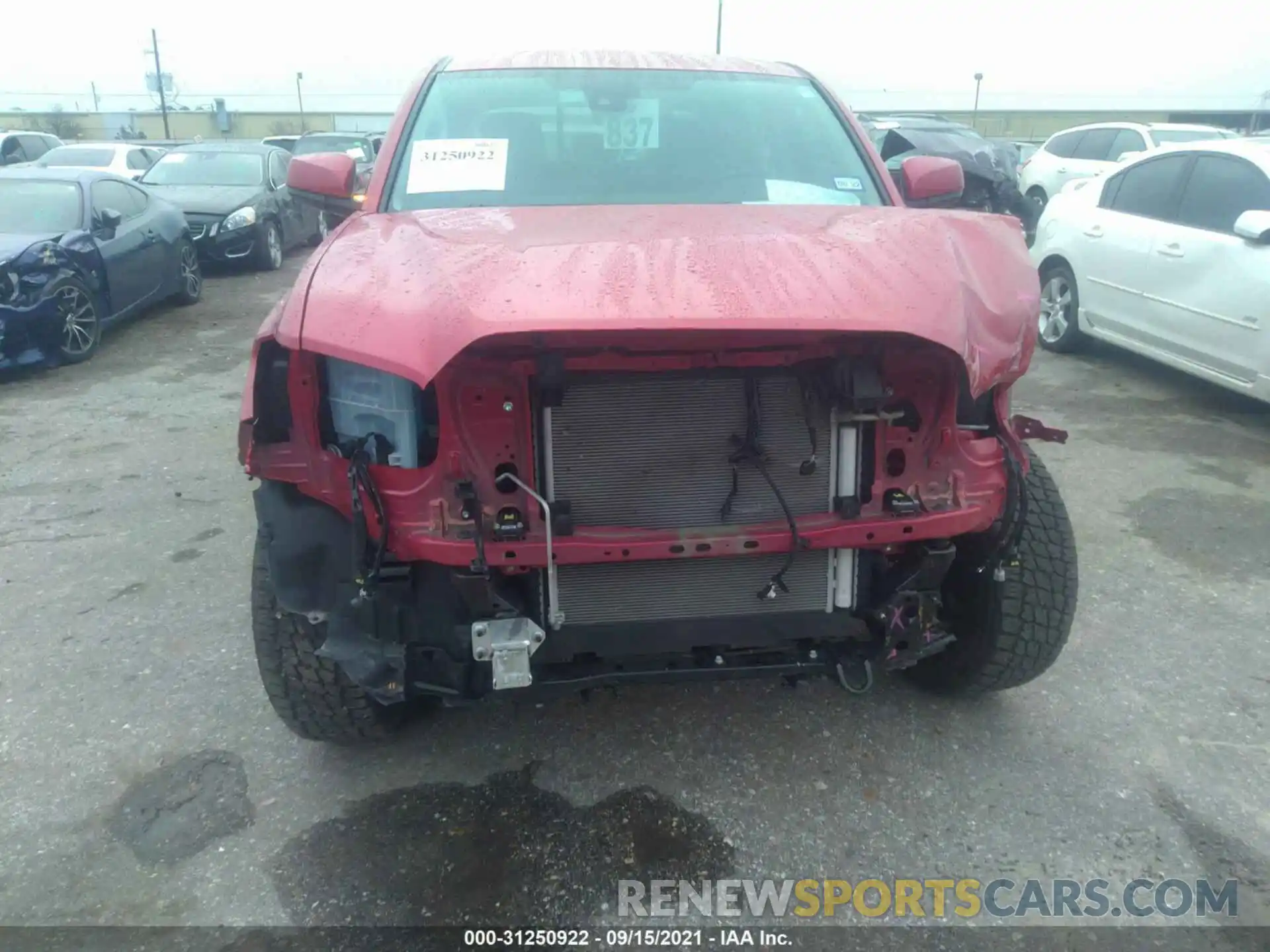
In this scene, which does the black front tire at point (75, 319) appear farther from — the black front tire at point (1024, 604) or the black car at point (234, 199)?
the black front tire at point (1024, 604)

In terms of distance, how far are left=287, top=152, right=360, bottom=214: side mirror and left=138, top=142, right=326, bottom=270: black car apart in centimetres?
736

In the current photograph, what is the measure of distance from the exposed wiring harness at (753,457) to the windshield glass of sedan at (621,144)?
1066 millimetres

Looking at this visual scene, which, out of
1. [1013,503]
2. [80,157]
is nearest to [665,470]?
[1013,503]

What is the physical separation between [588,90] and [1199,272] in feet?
13.7

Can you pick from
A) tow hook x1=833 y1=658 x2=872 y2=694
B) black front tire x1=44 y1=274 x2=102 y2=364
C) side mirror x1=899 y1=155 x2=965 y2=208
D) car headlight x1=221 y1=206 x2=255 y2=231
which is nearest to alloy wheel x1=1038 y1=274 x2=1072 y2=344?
side mirror x1=899 y1=155 x2=965 y2=208

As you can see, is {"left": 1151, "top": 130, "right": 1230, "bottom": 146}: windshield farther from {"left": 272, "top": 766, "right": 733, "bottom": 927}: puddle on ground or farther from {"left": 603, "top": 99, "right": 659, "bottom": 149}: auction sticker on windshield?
{"left": 272, "top": 766, "right": 733, "bottom": 927}: puddle on ground

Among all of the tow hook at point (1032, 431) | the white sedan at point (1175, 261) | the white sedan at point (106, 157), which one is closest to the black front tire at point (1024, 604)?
the tow hook at point (1032, 431)

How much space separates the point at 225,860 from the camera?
96.0 inches

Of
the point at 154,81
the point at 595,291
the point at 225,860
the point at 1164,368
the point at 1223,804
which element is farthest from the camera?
the point at 154,81

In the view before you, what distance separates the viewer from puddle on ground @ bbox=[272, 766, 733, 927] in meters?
2.30

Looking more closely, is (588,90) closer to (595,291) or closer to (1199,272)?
(595,291)

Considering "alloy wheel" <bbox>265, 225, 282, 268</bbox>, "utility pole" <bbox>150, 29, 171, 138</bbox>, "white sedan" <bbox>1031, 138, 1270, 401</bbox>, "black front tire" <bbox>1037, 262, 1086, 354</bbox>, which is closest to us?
"white sedan" <bbox>1031, 138, 1270, 401</bbox>

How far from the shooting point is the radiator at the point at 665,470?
87.1 inches

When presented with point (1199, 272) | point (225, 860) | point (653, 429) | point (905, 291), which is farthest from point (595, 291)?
point (1199, 272)
